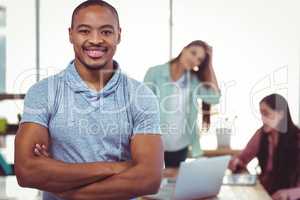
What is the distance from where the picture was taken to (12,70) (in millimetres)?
3289

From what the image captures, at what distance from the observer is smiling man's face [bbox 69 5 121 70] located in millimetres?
1828

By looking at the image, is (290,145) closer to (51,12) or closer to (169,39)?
(169,39)

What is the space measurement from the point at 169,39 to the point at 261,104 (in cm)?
70

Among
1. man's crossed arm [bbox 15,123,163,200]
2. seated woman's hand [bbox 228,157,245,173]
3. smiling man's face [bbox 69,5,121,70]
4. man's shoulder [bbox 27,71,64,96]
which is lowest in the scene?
seated woman's hand [bbox 228,157,245,173]

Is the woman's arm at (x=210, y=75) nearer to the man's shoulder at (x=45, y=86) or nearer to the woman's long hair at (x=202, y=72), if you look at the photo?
the woman's long hair at (x=202, y=72)

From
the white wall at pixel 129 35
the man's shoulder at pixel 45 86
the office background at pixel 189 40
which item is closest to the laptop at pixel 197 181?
the man's shoulder at pixel 45 86

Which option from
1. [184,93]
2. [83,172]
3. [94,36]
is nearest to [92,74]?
[94,36]

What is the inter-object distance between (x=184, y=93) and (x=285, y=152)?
66 cm

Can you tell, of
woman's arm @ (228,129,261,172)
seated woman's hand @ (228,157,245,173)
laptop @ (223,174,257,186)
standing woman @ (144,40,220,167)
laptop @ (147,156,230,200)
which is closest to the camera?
laptop @ (147,156,230,200)

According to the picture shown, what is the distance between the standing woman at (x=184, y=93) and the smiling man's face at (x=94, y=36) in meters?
1.17

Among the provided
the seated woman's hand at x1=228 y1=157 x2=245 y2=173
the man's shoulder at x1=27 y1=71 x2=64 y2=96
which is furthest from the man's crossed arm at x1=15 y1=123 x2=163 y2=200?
the seated woman's hand at x1=228 y1=157 x2=245 y2=173

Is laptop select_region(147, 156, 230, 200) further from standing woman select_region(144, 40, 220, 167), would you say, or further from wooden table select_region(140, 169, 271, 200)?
standing woman select_region(144, 40, 220, 167)

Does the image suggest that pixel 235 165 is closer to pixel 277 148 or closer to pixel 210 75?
pixel 277 148

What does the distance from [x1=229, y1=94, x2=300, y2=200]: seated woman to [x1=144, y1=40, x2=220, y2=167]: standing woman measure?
31cm
